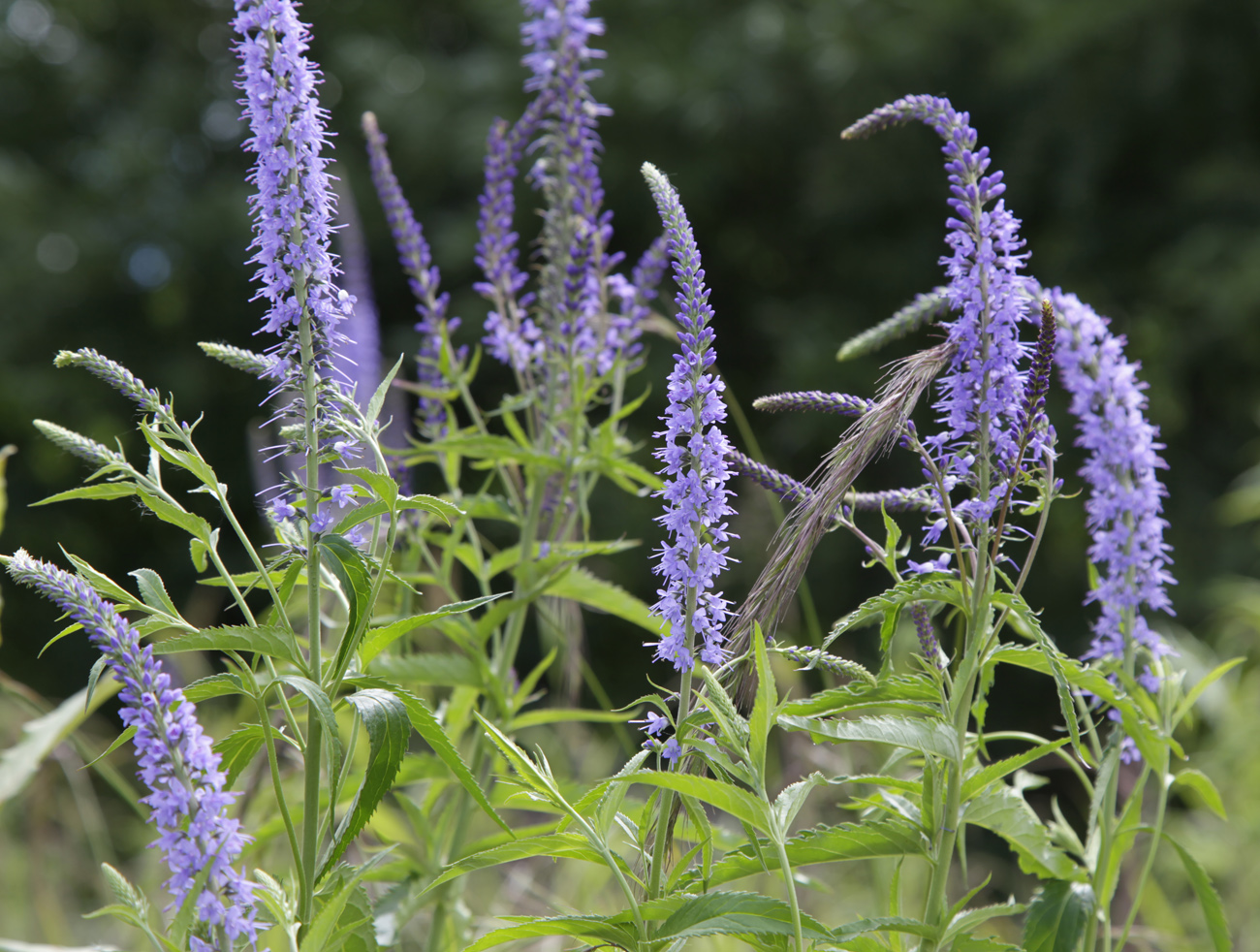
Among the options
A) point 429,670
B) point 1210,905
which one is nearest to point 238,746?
point 429,670

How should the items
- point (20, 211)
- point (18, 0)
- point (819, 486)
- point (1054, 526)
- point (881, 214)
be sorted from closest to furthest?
Answer: point (819, 486), point (1054, 526), point (881, 214), point (20, 211), point (18, 0)

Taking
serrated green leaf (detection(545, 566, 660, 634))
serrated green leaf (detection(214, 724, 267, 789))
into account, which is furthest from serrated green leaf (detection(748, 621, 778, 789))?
serrated green leaf (detection(545, 566, 660, 634))

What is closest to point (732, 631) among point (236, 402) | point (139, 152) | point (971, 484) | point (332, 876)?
point (971, 484)

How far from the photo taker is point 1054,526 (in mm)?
5848

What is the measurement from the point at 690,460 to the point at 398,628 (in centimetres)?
40

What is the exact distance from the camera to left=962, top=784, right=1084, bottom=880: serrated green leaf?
1.23 metres

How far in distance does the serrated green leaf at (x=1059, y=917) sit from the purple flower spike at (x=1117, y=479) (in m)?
0.37

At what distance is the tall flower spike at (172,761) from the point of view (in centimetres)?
93

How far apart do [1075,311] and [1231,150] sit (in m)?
5.64

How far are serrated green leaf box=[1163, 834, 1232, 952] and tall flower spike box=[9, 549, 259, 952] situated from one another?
3.82 feet

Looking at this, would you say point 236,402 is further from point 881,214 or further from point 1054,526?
point 1054,526

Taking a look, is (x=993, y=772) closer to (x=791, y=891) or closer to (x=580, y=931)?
(x=791, y=891)

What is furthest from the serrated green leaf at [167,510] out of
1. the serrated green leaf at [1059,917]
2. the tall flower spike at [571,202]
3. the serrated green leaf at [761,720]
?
the serrated green leaf at [1059,917]

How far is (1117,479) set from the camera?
1531 mm
